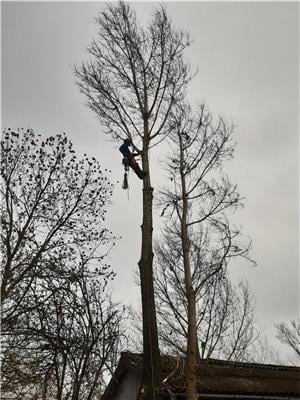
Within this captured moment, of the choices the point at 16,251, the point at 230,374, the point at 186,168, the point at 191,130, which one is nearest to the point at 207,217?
the point at 186,168

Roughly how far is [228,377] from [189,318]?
4387 mm

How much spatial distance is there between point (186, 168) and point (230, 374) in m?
6.80

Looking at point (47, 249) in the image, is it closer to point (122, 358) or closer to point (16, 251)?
point (16, 251)

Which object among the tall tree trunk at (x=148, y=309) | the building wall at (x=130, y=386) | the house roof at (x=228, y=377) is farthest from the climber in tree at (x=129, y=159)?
the building wall at (x=130, y=386)

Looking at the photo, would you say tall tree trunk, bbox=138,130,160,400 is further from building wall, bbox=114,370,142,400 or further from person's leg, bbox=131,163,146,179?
building wall, bbox=114,370,142,400

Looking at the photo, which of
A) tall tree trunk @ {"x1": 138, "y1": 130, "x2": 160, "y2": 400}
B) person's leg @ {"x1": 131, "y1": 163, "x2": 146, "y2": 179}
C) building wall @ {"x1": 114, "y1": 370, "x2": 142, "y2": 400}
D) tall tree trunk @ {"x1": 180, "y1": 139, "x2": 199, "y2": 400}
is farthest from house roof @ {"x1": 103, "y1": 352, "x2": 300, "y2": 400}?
person's leg @ {"x1": 131, "y1": 163, "x2": 146, "y2": 179}

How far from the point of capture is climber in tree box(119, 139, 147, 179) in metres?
9.26

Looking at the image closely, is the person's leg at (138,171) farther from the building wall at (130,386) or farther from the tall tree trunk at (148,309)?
the building wall at (130,386)

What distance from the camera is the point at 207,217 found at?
11367 millimetres

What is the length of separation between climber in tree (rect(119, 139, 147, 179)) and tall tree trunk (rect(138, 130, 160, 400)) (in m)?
0.16

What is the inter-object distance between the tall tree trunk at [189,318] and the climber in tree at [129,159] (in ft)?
8.97

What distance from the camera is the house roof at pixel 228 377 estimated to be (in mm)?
11977

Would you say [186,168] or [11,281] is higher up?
[186,168]

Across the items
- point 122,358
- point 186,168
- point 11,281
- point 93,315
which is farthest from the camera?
point 122,358
